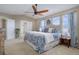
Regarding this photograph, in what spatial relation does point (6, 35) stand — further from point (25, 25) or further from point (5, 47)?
point (25, 25)

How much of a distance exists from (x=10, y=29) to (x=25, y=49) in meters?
0.39

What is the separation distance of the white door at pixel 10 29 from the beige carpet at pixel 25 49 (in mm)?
81

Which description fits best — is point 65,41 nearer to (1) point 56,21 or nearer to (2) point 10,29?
(1) point 56,21

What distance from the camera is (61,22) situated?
1.78m

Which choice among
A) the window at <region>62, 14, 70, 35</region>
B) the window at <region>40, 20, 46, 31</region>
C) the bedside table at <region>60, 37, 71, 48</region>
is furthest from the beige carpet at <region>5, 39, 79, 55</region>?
the window at <region>40, 20, 46, 31</region>

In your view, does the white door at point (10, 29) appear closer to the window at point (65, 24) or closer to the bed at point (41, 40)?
the bed at point (41, 40)

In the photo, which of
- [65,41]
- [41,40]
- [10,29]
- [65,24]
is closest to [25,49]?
[41,40]

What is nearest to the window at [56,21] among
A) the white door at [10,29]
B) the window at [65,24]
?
the window at [65,24]

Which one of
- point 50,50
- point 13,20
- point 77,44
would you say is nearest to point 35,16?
point 13,20

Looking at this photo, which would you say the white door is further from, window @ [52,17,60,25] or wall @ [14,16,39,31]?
window @ [52,17,60,25]

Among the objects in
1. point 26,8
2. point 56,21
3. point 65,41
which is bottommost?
point 65,41

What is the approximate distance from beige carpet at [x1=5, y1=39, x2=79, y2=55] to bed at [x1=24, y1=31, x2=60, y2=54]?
0.06m

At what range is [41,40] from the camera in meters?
1.74

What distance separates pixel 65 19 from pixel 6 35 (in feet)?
3.15
